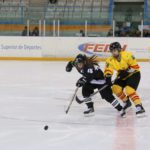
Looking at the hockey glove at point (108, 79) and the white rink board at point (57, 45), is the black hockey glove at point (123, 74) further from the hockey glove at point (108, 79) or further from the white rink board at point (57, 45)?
the white rink board at point (57, 45)

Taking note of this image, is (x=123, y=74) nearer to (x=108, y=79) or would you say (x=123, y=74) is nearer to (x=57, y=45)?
(x=108, y=79)

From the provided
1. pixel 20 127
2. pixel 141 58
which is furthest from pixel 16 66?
pixel 20 127

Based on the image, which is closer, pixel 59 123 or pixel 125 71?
pixel 59 123

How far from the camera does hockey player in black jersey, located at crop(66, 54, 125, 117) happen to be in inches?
207

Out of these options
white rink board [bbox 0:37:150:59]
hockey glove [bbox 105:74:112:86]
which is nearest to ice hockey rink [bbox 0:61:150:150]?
hockey glove [bbox 105:74:112:86]

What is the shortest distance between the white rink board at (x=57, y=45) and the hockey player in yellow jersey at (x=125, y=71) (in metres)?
8.33

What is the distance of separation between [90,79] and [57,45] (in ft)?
29.1

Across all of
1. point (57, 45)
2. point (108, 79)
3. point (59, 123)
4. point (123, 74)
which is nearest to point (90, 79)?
point (108, 79)

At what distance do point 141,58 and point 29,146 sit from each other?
33.2 ft

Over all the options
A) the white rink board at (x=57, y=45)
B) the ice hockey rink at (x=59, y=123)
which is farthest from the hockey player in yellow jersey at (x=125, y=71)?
the white rink board at (x=57, y=45)

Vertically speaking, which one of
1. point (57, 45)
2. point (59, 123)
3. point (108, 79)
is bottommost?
point (59, 123)

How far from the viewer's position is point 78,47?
14.1 m

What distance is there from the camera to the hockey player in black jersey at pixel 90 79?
207 inches

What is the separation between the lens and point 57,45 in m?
14.1
